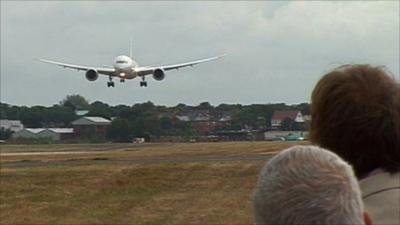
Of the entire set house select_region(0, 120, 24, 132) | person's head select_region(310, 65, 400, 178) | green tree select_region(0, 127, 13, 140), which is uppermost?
house select_region(0, 120, 24, 132)

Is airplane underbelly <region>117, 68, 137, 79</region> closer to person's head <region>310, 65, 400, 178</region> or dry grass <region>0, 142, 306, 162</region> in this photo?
dry grass <region>0, 142, 306, 162</region>

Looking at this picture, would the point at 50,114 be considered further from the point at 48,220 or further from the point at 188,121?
the point at 48,220

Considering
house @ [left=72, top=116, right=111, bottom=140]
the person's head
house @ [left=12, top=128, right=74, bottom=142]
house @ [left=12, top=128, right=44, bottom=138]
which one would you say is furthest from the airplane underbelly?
the person's head

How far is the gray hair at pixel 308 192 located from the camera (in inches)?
76.9

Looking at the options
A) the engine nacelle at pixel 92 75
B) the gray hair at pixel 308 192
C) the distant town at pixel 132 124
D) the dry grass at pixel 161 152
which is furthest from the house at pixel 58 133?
the gray hair at pixel 308 192

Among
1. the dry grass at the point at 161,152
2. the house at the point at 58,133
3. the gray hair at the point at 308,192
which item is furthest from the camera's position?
the house at the point at 58,133

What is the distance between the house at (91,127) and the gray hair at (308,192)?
3621 inches

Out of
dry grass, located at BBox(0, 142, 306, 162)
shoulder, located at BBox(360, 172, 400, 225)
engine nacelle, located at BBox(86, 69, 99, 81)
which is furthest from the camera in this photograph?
engine nacelle, located at BBox(86, 69, 99, 81)

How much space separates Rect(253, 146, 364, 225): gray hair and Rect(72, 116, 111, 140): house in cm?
9198

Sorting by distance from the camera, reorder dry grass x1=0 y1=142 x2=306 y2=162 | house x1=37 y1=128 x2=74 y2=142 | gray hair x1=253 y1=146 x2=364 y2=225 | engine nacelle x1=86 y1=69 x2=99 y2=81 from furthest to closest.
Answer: house x1=37 y1=128 x2=74 y2=142
engine nacelle x1=86 y1=69 x2=99 y2=81
dry grass x1=0 y1=142 x2=306 y2=162
gray hair x1=253 y1=146 x2=364 y2=225

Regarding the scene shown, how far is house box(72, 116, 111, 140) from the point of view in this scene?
9512 cm

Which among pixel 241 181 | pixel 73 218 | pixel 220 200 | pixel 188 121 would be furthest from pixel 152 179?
pixel 188 121

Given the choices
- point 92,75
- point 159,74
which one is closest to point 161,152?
point 159,74

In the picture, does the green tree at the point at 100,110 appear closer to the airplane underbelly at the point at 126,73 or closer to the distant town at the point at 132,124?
the distant town at the point at 132,124
